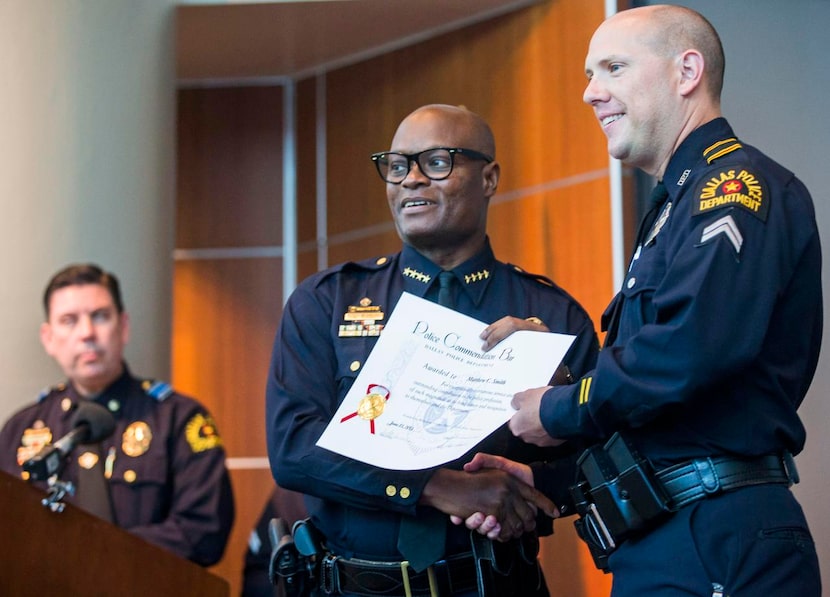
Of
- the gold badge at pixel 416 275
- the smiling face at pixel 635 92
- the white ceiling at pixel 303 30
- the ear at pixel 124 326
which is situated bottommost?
the ear at pixel 124 326

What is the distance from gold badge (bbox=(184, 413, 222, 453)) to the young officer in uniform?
6.34ft

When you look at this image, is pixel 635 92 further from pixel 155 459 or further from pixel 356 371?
pixel 155 459

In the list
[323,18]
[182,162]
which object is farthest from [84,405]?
[182,162]

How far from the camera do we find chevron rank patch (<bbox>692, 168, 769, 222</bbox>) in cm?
192

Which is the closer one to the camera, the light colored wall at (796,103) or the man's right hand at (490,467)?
the man's right hand at (490,467)

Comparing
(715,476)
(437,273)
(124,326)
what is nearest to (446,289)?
(437,273)

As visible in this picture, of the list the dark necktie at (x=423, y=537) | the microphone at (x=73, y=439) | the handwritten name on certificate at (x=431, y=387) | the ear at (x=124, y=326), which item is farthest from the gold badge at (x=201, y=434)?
the handwritten name on certificate at (x=431, y=387)

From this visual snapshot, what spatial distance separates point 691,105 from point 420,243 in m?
0.87

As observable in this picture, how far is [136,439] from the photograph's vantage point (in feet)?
12.7

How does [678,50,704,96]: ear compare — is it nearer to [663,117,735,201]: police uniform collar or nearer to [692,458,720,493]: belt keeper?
[663,117,735,201]: police uniform collar

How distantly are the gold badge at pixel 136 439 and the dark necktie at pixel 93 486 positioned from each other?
100 mm

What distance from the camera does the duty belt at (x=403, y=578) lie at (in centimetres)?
249

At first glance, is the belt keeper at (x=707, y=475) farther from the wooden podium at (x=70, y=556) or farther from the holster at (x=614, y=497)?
the wooden podium at (x=70, y=556)

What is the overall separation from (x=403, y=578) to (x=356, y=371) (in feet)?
1.52
